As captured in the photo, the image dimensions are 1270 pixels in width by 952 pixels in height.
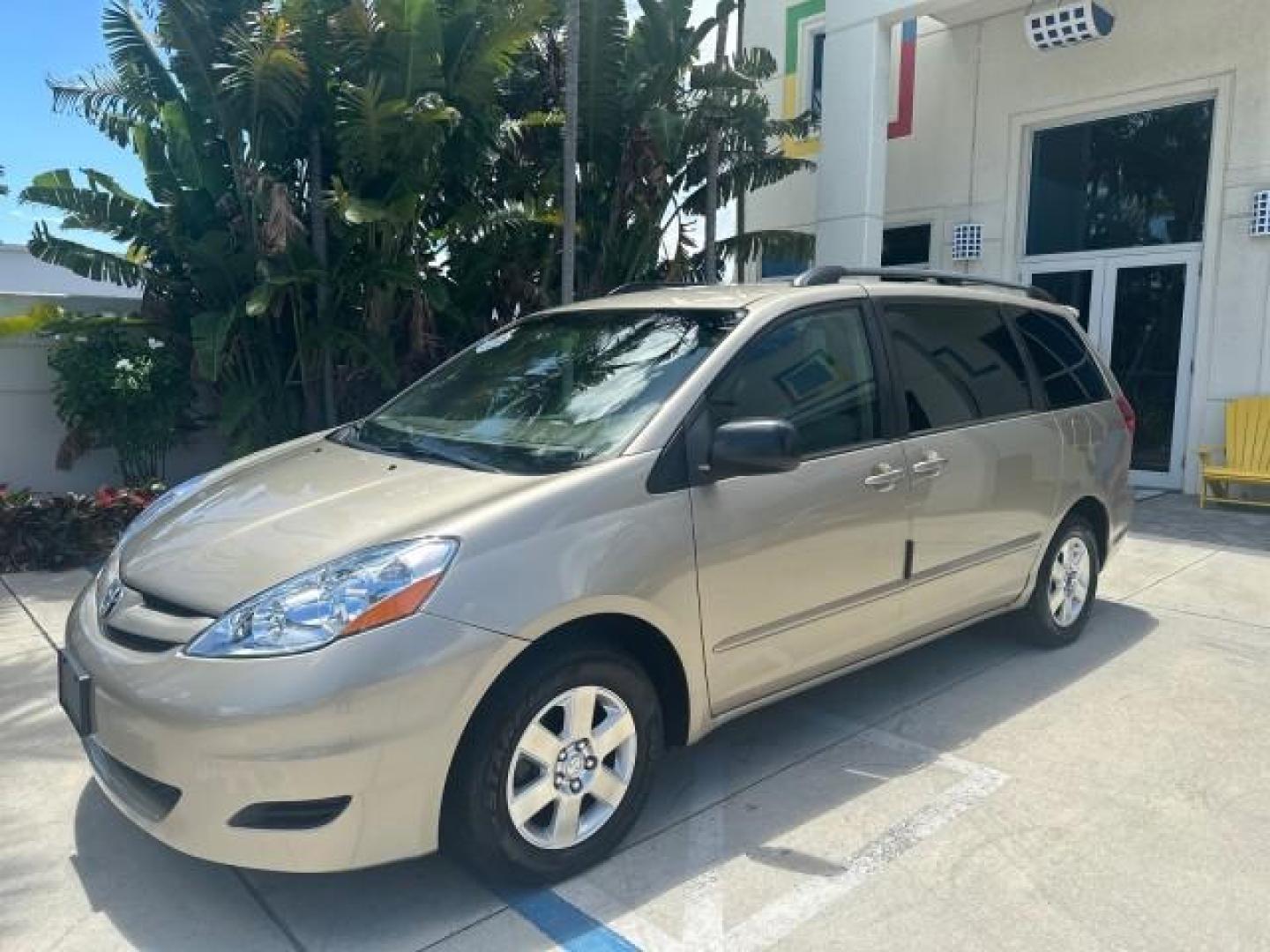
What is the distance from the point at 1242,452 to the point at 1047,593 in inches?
223

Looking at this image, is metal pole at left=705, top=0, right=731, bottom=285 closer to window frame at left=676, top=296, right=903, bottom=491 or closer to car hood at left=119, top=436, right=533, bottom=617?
window frame at left=676, top=296, right=903, bottom=491

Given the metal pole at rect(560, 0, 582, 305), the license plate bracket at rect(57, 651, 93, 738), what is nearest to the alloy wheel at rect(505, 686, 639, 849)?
the license plate bracket at rect(57, 651, 93, 738)

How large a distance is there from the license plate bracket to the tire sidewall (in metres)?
4.04

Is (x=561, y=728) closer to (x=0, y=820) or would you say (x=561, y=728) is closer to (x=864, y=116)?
(x=0, y=820)

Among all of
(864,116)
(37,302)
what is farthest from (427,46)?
(864,116)

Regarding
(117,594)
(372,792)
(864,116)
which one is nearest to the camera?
(372,792)

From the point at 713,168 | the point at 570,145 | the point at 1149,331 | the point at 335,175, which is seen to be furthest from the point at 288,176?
the point at 1149,331

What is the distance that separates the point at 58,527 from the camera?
652 centimetres

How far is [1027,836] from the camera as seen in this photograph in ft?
10.5

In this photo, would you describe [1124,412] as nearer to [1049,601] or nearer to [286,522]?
[1049,601]

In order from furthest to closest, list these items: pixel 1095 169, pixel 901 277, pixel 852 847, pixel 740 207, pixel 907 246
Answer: pixel 907 246, pixel 740 207, pixel 1095 169, pixel 901 277, pixel 852 847

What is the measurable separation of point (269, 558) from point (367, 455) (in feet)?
2.82

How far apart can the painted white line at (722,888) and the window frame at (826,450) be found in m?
1.16

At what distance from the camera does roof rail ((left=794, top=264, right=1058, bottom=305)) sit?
13.0 ft
